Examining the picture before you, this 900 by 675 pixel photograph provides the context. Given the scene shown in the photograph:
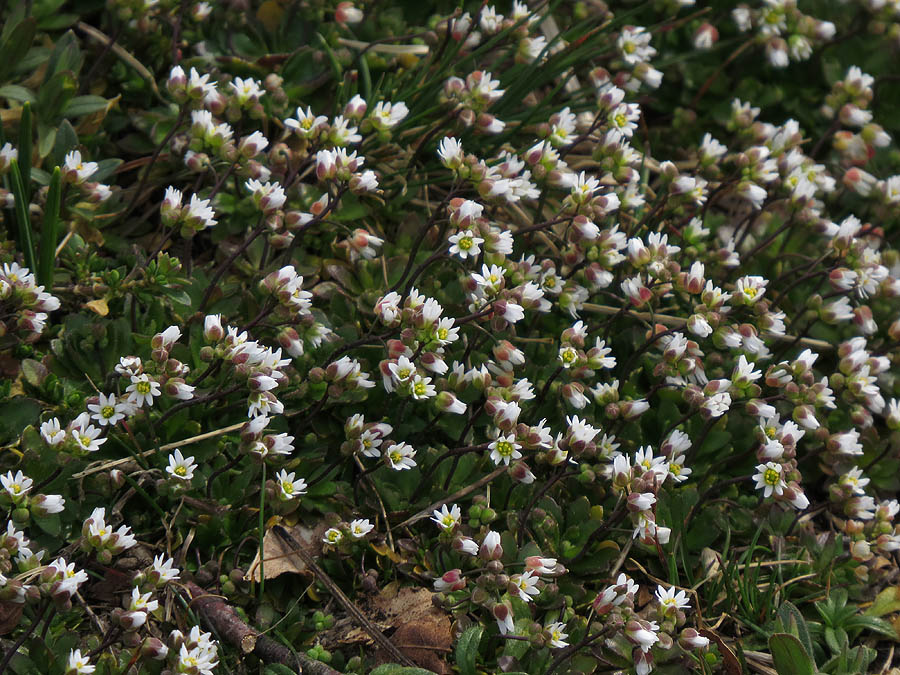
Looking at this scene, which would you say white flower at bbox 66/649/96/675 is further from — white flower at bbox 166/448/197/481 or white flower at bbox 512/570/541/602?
white flower at bbox 512/570/541/602

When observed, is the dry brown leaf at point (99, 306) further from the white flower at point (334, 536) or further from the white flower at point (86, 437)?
the white flower at point (334, 536)

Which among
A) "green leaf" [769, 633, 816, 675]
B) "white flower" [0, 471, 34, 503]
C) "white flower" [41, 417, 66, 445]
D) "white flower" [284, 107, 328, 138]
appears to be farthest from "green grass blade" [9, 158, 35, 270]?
"green leaf" [769, 633, 816, 675]

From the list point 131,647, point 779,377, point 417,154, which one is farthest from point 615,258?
point 131,647

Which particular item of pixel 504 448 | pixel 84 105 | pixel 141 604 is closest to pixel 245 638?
pixel 141 604

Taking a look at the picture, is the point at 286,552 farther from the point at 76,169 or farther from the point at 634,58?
the point at 634,58

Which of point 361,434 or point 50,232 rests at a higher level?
point 50,232

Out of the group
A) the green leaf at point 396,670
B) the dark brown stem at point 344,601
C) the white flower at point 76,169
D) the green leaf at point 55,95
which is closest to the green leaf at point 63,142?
the green leaf at point 55,95
